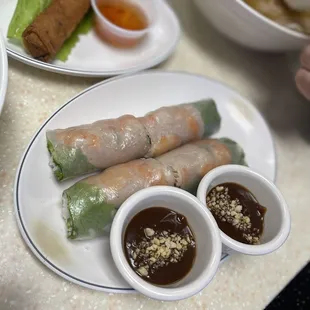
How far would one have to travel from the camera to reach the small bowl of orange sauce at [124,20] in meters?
1.30

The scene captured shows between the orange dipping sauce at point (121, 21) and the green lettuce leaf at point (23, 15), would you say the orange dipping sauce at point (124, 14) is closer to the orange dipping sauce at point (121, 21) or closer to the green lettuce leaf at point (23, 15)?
the orange dipping sauce at point (121, 21)

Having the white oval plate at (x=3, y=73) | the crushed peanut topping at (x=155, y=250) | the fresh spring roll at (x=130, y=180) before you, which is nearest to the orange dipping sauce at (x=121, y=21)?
the fresh spring roll at (x=130, y=180)

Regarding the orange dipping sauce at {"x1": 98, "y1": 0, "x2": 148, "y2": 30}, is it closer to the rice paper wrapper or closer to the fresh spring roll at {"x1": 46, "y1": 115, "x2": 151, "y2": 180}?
the fresh spring roll at {"x1": 46, "y1": 115, "x2": 151, "y2": 180}

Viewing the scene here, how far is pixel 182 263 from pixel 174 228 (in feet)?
0.27

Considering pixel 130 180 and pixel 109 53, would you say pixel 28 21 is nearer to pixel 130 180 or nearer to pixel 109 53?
pixel 109 53

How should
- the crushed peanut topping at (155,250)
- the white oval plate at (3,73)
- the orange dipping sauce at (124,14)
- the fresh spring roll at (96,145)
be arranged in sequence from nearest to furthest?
1. the white oval plate at (3,73)
2. the crushed peanut topping at (155,250)
3. the fresh spring roll at (96,145)
4. the orange dipping sauce at (124,14)

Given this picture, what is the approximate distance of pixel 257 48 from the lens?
1383 millimetres

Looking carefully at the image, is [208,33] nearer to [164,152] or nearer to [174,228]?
[164,152]

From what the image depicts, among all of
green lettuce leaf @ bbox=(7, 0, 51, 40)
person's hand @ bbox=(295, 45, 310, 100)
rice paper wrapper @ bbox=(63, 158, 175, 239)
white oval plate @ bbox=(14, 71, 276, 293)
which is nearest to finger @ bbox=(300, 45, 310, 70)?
person's hand @ bbox=(295, 45, 310, 100)

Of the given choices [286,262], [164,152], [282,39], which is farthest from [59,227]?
[282,39]

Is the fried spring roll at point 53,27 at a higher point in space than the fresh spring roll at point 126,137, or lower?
higher

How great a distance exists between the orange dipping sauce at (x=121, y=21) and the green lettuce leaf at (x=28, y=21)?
0.31ft

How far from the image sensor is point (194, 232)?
990mm

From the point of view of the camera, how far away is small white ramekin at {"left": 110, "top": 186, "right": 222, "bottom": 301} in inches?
33.9
